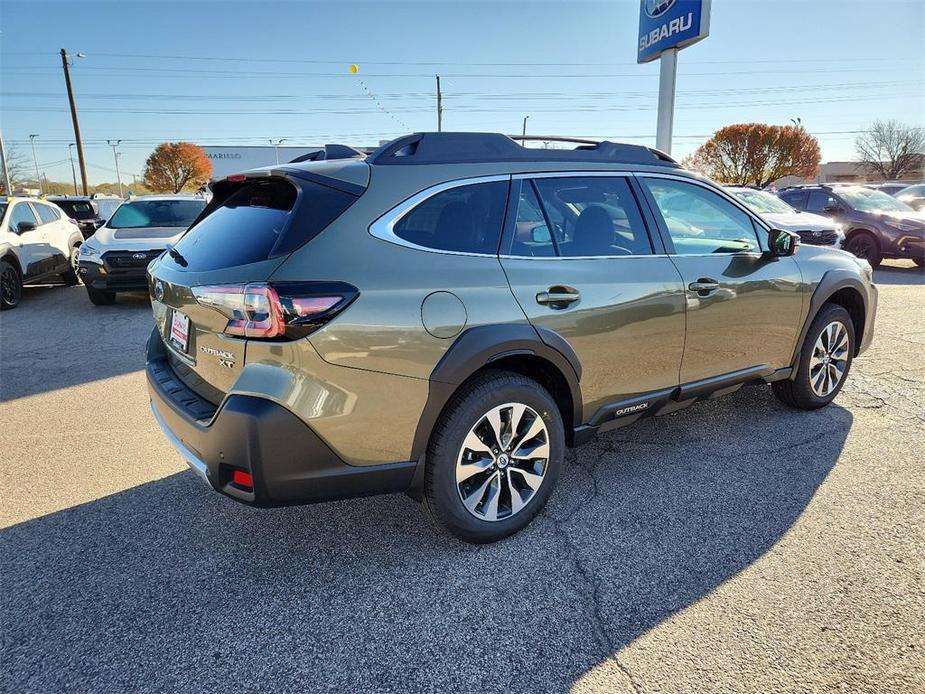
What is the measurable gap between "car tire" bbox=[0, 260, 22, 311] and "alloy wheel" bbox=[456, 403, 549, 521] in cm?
942

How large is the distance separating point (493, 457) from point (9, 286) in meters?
9.63

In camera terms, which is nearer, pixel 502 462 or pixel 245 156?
pixel 502 462

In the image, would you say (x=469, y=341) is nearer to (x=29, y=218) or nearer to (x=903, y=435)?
(x=903, y=435)

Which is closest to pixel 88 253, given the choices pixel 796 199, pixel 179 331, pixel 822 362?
pixel 179 331

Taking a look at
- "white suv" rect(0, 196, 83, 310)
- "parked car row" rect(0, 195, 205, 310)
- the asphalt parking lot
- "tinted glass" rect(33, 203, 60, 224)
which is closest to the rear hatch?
the asphalt parking lot

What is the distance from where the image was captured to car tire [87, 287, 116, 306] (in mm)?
8956

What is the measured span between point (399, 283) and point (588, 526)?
1583 millimetres

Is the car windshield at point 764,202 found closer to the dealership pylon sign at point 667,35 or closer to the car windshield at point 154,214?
the dealership pylon sign at point 667,35

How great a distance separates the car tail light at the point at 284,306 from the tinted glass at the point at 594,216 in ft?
4.00

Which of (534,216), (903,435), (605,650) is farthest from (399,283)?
(903,435)

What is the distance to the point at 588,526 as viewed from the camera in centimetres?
297

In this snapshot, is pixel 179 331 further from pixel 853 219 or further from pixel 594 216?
pixel 853 219

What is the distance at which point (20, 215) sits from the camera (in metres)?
9.71

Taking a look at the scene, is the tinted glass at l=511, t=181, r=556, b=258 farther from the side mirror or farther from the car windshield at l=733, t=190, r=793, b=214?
the car windshield at l=733, t=190, r=793, b=214
